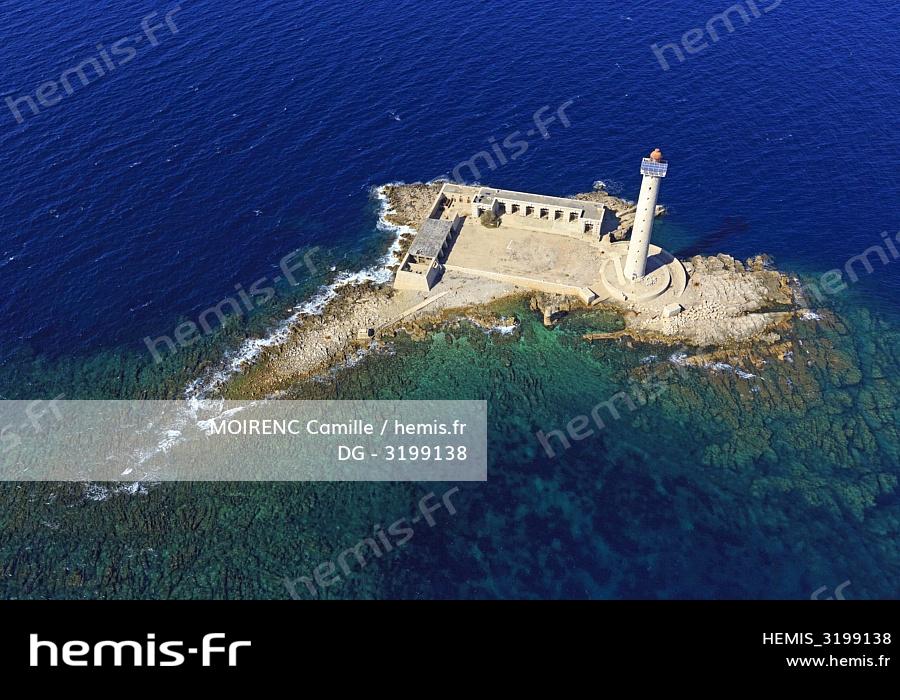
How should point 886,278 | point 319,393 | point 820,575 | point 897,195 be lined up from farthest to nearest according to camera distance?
point 897,195
point 886,278
point 319,393
point 820,575

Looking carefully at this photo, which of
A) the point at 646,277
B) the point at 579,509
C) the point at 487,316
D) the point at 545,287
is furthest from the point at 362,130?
the point at 579,509

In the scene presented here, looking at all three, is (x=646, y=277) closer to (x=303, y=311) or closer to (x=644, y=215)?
(x=644, y=215)

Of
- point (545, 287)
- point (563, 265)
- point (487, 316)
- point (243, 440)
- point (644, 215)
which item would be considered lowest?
point (545, 287)

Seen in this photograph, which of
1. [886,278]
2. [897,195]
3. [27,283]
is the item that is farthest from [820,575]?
[27,283]

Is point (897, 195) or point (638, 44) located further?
point (638, 44)

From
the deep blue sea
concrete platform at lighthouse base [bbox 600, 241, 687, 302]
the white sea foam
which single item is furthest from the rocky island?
the deep blue sea

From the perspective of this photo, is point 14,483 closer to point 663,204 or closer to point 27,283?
point 27,283
